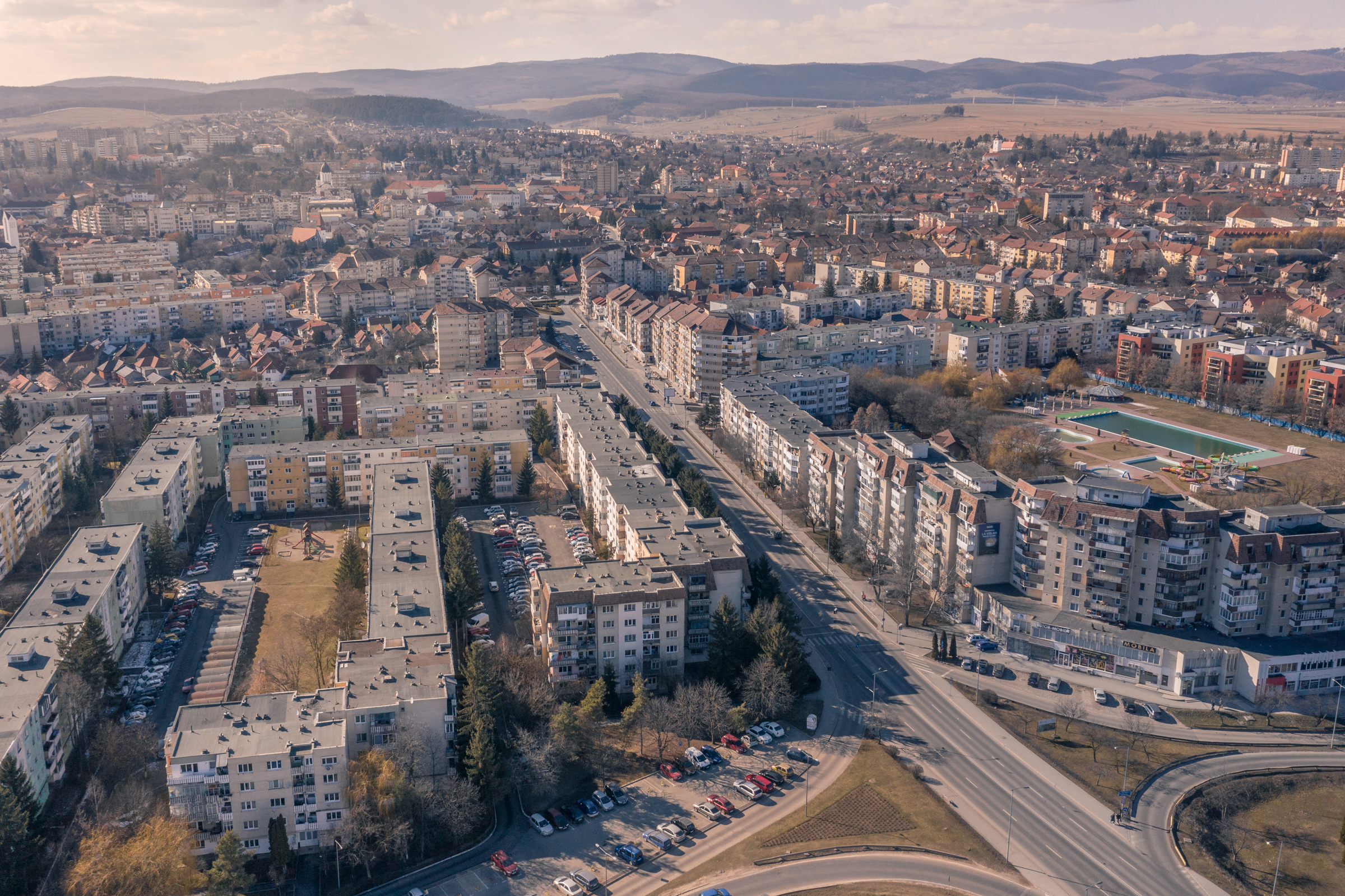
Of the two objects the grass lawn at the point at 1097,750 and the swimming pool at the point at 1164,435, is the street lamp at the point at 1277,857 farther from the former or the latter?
the swimming pool at the point at 1164,435

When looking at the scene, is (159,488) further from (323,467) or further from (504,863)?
(504,863)

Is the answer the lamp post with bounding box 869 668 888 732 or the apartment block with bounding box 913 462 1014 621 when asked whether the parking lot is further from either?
the apartment block with bounding box 913 462 1014 621

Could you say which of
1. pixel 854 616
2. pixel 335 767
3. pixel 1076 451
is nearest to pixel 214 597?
pixel 335 767

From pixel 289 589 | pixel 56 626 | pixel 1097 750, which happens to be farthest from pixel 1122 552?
pixel 56 626

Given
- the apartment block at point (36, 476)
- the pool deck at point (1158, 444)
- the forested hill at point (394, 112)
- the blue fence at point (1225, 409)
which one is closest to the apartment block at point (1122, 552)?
the pool deck at point (1158, 444)

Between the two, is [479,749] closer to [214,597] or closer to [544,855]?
[544,855]

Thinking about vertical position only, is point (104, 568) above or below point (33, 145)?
below
